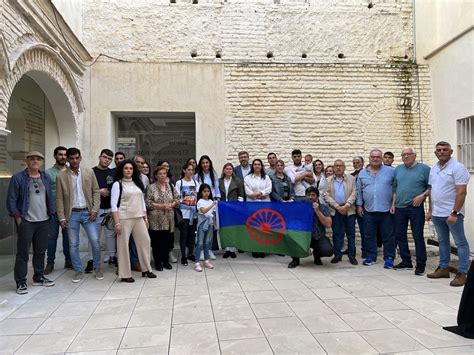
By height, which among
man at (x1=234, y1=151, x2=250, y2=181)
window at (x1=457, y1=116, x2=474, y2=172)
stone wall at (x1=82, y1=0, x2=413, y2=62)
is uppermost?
stone wall at (x1=82, y1=0, x2=413, y2=62)

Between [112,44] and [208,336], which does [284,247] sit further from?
[112,44]

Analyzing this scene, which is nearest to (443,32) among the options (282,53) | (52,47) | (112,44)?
(282,53)

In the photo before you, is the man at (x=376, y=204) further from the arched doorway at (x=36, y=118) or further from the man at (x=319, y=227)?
the arched doorway at (x=36, y=118)

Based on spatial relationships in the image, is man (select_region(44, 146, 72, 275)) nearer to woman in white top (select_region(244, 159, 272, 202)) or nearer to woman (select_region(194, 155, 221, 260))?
woman (select_region(194, 155, 221, 260))

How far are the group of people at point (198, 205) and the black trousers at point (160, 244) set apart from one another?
0.02 meters

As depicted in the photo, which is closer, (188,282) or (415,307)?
(415,307)

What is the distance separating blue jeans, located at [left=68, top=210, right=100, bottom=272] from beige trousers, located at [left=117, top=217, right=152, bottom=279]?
1.63 ft

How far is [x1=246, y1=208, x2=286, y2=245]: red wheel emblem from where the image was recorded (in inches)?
236

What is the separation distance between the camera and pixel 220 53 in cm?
809

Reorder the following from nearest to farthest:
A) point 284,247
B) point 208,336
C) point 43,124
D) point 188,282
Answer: point 208,336 → point 188,282 → point 284,247 → point 43,124

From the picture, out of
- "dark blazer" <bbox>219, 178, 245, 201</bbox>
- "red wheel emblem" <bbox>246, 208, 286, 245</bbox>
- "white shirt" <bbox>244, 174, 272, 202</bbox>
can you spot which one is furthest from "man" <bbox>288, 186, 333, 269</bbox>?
"dark blazer" <bbox>219, 178, 245, 201</bbox>

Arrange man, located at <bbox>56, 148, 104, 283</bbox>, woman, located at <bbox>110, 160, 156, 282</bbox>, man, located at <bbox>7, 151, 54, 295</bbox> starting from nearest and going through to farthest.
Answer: man, located at <bbox>7, 151, 54, 295</bbox>, woman, located at <bbox>110, 160, 156, 282</bbox>, man, located at <bbox>56, 148, 104, 283</bbox>

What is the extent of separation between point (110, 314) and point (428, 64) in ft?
27.6

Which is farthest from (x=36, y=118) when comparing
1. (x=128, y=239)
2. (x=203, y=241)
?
(x=203, y=241)
